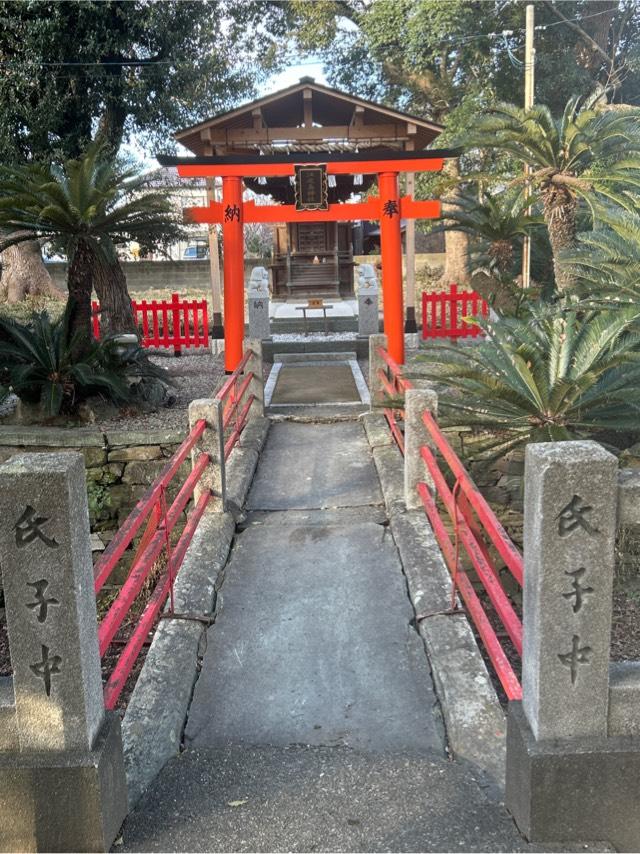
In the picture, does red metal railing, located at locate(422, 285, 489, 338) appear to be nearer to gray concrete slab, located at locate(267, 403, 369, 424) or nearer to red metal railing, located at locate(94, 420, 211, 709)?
gray concrete slab, located at locate(267, 403, 369, 424)

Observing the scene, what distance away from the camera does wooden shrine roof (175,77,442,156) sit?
13594mm

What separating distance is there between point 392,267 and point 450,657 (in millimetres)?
8287

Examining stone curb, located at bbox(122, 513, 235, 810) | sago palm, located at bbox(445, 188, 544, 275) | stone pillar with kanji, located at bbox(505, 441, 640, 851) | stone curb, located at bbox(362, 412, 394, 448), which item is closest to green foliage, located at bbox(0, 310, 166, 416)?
stone curb, located at bbox(362, 412, 394, 448)

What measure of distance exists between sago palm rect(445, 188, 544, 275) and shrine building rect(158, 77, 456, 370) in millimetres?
1135

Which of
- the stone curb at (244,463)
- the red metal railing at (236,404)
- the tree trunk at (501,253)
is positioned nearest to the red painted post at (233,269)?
the red metal railing at (236,404)

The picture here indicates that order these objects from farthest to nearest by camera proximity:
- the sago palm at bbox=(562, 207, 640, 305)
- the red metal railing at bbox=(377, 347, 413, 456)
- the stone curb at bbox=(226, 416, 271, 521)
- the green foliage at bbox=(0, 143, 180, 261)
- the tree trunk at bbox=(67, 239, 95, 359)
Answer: the tree trunk at bbox=(67, 239, 95, 359) → the green foliage at bbox=(0, 143, 180, 261) → the sago palm at bbox=(562, 207, 640, 305) → the red metal railing at bbox=(377, 347, 413, 456) → the stone curb at bbox=(226, 416, 271, 521)

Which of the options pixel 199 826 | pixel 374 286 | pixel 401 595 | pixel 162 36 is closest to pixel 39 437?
pixel 401 595

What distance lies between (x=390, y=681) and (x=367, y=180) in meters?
17.4

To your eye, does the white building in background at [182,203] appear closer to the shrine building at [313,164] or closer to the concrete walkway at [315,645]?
the shrine building at [313,164]

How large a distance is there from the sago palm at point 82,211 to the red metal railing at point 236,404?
222 centimetres

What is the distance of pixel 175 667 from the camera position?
157 inches

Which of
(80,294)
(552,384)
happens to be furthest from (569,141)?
(80,294)

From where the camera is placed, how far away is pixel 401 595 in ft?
16.2

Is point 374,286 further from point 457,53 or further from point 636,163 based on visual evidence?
point 457,53
